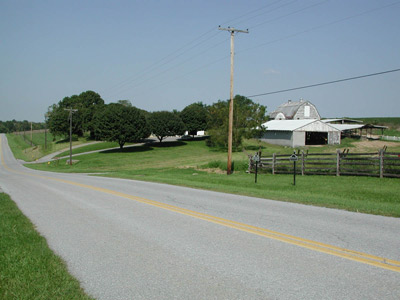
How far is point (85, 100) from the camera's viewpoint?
4653 inches

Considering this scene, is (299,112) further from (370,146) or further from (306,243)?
(306,243)

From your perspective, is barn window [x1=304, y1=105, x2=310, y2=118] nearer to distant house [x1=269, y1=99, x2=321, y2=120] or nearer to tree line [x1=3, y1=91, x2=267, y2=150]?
distant house [x1=269, y1=99, x2=321, y2=120]

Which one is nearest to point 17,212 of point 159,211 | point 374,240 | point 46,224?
point 46,224

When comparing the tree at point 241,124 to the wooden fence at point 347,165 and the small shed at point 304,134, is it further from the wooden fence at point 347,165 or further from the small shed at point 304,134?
the wooden fence at point 347,165

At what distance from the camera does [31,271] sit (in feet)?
19.4

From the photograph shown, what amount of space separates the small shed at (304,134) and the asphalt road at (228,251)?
55.6m

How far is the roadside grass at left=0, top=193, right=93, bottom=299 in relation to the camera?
16.4 feet

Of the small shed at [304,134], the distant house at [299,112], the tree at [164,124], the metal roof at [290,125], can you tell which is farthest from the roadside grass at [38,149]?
the distant house at [299,112]

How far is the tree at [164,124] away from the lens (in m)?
85.2

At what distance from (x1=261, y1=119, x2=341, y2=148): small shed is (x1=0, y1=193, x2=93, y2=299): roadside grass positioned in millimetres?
59801

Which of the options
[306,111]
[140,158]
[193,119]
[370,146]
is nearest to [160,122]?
[193,119]

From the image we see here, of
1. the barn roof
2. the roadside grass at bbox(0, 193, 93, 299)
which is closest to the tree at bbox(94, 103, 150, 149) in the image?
the barn roof

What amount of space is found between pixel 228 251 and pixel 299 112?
9295cm

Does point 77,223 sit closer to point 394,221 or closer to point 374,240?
point 374,240
